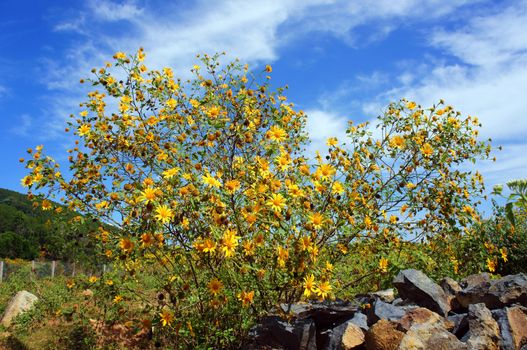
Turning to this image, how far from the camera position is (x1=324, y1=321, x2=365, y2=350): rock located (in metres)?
3.71

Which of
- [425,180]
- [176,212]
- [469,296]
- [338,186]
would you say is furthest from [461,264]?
[176,212]

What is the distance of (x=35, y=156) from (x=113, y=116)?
0.98 metres

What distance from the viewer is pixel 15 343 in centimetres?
684

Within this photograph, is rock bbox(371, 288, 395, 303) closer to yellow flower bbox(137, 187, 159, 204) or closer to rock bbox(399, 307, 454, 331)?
rock bbox(399, 307, 454, 331)

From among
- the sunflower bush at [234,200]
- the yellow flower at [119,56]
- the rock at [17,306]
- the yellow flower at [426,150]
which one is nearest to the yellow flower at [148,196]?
the sunflower bush at [234,200]

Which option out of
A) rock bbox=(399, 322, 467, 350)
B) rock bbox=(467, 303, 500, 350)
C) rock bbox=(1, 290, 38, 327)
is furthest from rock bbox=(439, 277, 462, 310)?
rock bbox=(1, 290, 38, 327)

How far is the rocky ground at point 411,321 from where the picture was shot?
358 centimetres

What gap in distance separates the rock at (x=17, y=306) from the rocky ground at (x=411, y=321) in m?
6.13

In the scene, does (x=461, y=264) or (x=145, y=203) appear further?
(x=461, y=264)

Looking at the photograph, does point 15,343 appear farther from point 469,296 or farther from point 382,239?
point 469,296

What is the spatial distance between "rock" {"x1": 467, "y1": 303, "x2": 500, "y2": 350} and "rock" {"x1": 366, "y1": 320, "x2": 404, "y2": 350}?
564 mm

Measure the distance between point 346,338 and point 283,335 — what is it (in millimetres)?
608

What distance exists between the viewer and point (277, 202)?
3473 mm

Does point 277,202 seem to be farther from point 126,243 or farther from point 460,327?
point 460,327
